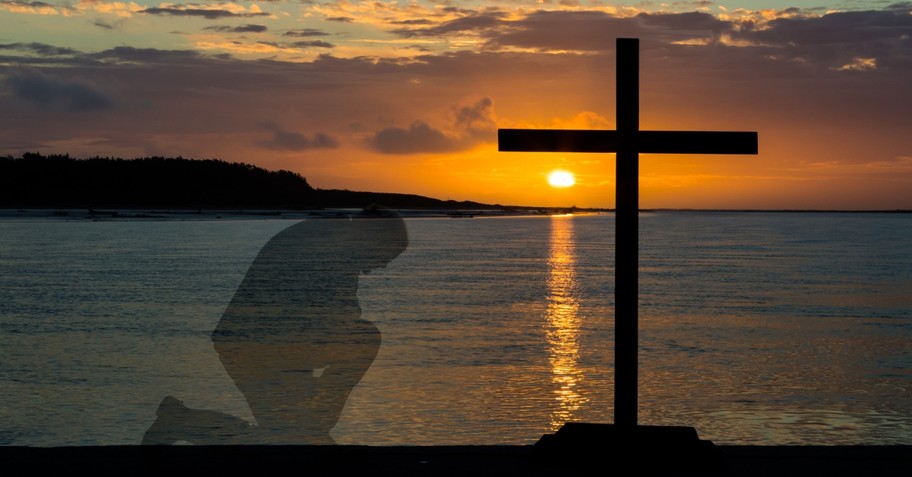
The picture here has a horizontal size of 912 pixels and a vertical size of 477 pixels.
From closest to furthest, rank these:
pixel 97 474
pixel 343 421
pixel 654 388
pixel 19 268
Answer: pixel 97 474 < pixel 343 421 < pixel 654 388 < pixel 19 268

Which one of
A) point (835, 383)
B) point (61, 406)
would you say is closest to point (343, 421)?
point (61, 406)

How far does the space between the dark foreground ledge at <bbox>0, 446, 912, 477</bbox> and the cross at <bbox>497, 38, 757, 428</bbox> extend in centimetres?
55

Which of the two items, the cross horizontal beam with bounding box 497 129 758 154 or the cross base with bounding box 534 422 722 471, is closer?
the cross base with bounding box 534 422 722 471

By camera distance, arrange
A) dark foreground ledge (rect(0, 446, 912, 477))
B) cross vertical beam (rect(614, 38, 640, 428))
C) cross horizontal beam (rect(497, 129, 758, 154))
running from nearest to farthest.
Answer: dark foreground ledge (rect(0, 446, 912, 477)), cross vertical beam (rect(614, 38, 640, 428)), cross horizontal beam (rect(497, 129, 758, 154))

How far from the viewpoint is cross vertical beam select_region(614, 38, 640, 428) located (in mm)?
7656

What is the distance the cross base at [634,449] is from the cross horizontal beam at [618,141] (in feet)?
6.95

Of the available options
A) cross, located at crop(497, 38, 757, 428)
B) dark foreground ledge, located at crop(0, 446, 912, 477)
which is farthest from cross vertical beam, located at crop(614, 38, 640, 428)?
dark foreground ledge, located at crop(0, 446, 912, 477)

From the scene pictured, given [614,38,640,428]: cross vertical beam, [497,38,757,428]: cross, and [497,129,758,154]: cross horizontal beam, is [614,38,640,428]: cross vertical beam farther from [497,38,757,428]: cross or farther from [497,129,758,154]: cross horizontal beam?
[497,129,758,154]: cross horizontal beam

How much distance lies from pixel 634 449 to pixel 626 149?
2.22 meters

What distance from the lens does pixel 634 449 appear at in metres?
7.36

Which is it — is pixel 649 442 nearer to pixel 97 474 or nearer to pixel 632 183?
pixel 632 183

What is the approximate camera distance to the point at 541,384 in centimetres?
1467

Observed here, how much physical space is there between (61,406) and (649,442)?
27.0ft

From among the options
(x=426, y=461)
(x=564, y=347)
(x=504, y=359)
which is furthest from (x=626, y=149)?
(x=564, y=347)
